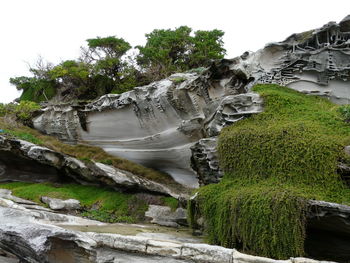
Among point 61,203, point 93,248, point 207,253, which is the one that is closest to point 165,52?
point 61,203

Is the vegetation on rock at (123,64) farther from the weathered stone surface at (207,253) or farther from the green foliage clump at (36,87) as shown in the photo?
the weathered stone surface at (207,253)

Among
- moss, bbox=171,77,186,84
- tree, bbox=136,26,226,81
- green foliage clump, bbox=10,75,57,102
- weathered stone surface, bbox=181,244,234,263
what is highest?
tree, bbox=136,26,226,81

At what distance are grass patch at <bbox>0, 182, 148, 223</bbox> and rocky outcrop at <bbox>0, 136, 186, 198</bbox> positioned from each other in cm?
41

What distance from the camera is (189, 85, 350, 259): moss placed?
580cm

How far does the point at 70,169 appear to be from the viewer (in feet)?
40.3

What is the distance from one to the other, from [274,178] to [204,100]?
4373 mm

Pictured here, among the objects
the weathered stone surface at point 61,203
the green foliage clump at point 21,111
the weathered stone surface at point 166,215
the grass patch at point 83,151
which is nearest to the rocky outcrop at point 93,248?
the weathered stone surface at point 61,203

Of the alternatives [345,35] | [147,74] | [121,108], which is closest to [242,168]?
[345,35]

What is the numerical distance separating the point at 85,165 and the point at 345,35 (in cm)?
930

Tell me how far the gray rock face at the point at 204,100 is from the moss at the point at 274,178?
1.03 metres

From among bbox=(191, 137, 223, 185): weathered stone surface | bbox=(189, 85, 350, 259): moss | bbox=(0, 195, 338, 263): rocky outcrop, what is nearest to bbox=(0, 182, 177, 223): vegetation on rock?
bbox=(191, 137, 223, 185): weathered stone surface

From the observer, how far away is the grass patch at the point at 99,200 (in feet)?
34.1

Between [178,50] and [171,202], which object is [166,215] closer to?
[171,202]

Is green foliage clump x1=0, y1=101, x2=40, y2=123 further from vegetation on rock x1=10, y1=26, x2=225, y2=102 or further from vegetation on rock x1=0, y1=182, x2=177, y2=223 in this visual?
vegetation on rock x1=0, y1=182, x2=177, y2=223
